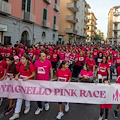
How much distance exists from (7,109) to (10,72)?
1.09m

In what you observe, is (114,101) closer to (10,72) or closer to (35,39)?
(10,72)

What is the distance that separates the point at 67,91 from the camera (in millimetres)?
4207

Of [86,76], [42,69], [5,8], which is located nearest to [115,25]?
[5,8]

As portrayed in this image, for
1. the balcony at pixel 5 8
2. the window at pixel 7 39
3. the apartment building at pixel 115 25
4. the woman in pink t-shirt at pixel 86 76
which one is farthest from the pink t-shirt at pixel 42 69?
the apartment building at pixel 115 25

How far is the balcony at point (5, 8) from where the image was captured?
12.7 m

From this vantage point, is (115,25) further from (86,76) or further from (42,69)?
(42,69)

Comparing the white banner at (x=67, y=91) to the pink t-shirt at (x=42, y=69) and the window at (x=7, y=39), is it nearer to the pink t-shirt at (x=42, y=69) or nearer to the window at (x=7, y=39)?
the pink t-shirt at (x=42, y=69)

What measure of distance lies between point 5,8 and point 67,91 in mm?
11644

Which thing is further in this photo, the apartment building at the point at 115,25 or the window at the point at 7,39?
the apartment building at the point at 115,25

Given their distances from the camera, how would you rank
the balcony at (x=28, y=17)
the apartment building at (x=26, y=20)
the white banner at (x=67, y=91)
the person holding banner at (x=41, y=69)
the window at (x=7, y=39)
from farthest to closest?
the balcony at (x=28, y=17) < the window at (x=7, y=39) < the apartment building at (x=26, y=20) < the person holding banner at (x=41, y=69) < the white banner at (x=67, y=91)

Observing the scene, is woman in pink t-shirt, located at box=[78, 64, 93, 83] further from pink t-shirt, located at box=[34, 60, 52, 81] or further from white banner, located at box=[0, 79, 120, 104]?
pink t-shirt, located at box=[34, 60, 52, 81]

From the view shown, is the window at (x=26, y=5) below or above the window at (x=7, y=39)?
above

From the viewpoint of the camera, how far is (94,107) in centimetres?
493

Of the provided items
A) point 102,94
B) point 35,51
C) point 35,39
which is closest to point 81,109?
point 102,94
